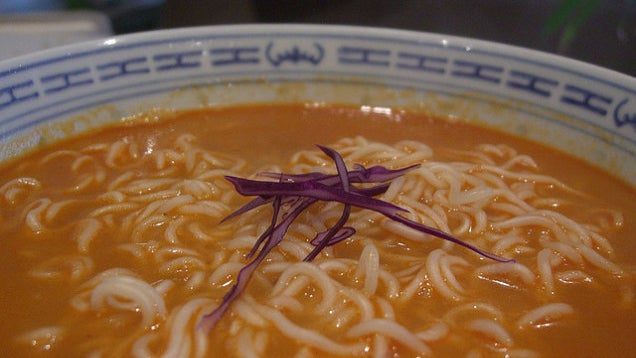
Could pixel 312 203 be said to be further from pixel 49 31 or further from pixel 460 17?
pixel 460 17

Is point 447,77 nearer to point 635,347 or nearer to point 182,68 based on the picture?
point 182,68

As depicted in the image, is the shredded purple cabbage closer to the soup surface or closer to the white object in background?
the soup surface

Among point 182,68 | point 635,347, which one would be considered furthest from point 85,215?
point 635,347

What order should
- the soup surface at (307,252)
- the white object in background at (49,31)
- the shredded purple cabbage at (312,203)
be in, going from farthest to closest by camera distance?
the white object in background at (49,31) < the shredded purple cabbage at (312,203) < the soup surface at (307,252)

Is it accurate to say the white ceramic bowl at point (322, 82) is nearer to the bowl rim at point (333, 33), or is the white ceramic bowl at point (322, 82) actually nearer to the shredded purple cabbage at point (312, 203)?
the bowl rim at point (333, 33)

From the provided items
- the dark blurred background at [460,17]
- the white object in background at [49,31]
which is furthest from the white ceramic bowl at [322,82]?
the dark blurred background at [460,17]

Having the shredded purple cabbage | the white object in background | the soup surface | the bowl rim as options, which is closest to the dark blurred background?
the white object in background
